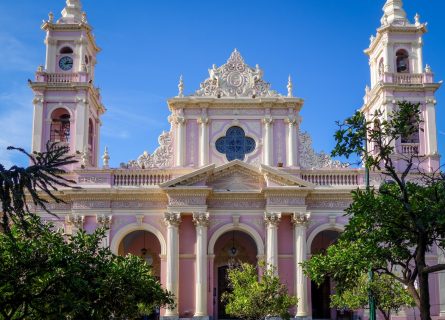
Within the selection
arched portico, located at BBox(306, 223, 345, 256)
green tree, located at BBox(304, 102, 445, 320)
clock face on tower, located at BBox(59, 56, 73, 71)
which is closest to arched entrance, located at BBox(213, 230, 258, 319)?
arched portico, located at BBox(306, 223, 345, 256)

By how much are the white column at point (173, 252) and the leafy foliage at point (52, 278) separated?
17767 mm

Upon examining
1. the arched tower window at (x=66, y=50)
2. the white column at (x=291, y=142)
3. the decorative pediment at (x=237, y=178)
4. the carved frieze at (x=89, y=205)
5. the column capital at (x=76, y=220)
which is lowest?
the column capital at (x=76, y=220)

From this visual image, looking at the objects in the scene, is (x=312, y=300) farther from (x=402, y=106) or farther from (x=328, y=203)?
(x=402, y=106)

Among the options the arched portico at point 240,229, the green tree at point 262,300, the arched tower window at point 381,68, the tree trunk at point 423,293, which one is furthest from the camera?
the arched tower window at point 381,68

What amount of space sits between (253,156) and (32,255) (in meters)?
25.1

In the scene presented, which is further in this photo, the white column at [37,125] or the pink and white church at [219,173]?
the white column at [37,125]

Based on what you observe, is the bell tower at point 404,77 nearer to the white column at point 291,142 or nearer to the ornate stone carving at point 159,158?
the white column at point 291,142

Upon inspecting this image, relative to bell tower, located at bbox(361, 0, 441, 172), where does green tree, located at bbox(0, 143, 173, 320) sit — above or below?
below

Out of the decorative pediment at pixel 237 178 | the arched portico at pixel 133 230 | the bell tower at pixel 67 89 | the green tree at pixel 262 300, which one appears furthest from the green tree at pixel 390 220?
the bell tower at pixel 67 89

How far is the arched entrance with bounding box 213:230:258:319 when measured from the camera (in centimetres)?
4388

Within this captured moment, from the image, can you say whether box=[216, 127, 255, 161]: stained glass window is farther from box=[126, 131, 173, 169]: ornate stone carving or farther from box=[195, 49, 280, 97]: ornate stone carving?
box=[126, 131, 173, 169]: ornate stone carving

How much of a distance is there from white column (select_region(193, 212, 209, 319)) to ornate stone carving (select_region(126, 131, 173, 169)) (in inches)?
170

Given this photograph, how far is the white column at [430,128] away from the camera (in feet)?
142

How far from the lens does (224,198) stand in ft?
138
